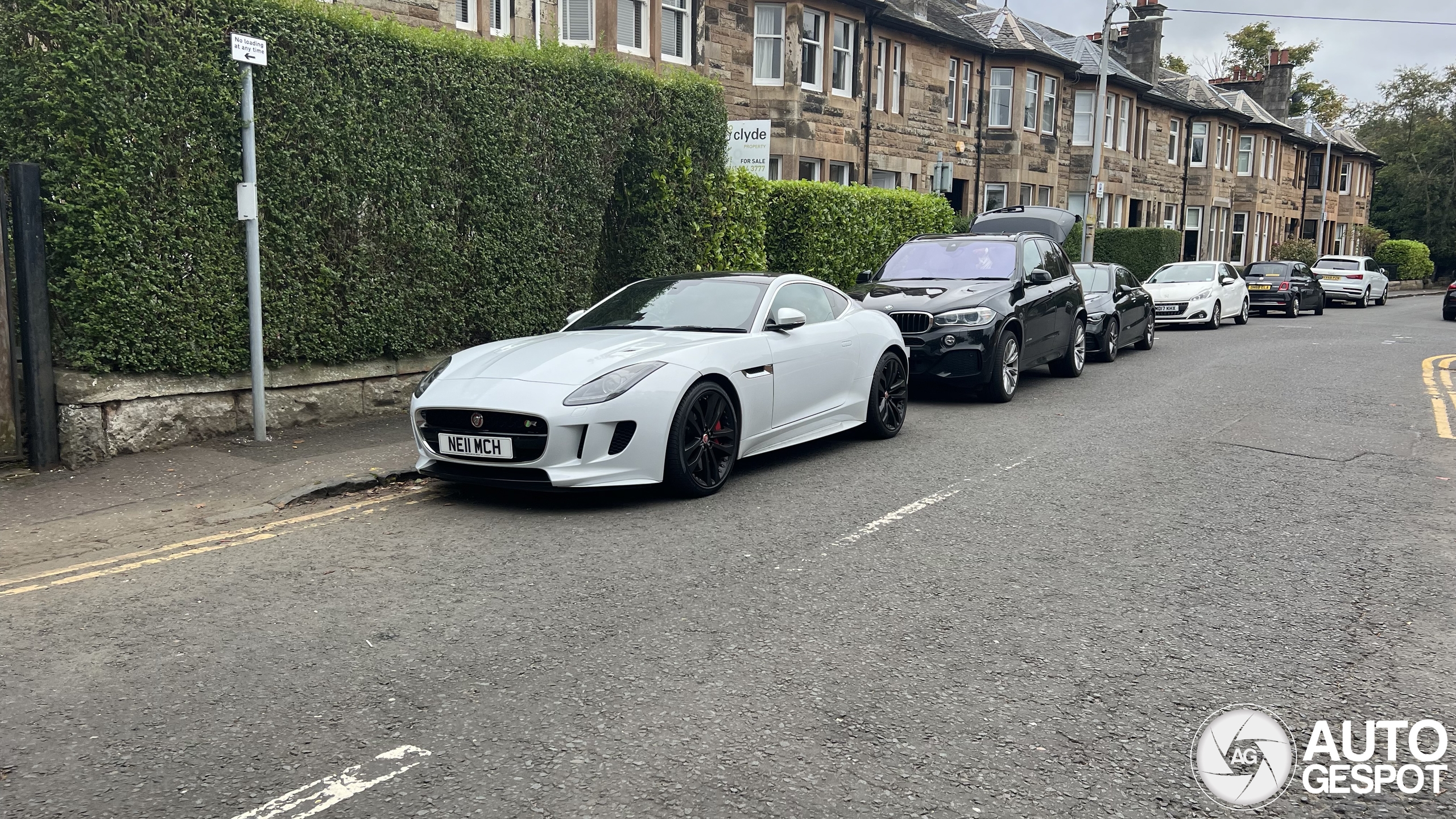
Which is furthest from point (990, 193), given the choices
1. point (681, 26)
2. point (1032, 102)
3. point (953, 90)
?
point (681, 26)

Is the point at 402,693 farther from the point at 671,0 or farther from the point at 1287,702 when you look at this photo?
the point at 671,0

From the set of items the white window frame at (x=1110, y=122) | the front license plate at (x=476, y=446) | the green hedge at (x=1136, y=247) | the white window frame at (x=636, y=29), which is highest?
the white window frame at (x=1110, y=122)

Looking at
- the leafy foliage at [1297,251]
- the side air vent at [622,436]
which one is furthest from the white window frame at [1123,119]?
the side air vent at [622,436]

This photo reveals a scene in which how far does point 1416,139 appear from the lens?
211 feet

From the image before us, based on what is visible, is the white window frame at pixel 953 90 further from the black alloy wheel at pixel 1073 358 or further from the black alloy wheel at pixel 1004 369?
the black alloy wheel at pixel 1004 369

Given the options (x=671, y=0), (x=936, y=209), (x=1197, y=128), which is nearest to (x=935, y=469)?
(x=936, y=209)

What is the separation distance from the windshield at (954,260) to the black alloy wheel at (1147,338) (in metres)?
6.63

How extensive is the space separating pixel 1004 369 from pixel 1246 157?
48.6 meters

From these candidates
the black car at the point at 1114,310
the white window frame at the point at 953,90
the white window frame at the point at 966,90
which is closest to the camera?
the black car at the point at 1114,310

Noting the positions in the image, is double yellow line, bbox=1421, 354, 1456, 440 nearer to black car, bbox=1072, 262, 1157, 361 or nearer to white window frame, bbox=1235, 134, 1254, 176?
black car, bbox=1072, 262, 1157, 361

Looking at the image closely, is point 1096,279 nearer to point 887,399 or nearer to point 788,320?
point 887,399

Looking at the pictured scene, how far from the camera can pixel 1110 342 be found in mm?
16375

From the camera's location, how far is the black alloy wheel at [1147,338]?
18.3 m

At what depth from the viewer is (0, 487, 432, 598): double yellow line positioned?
17.4 feet
